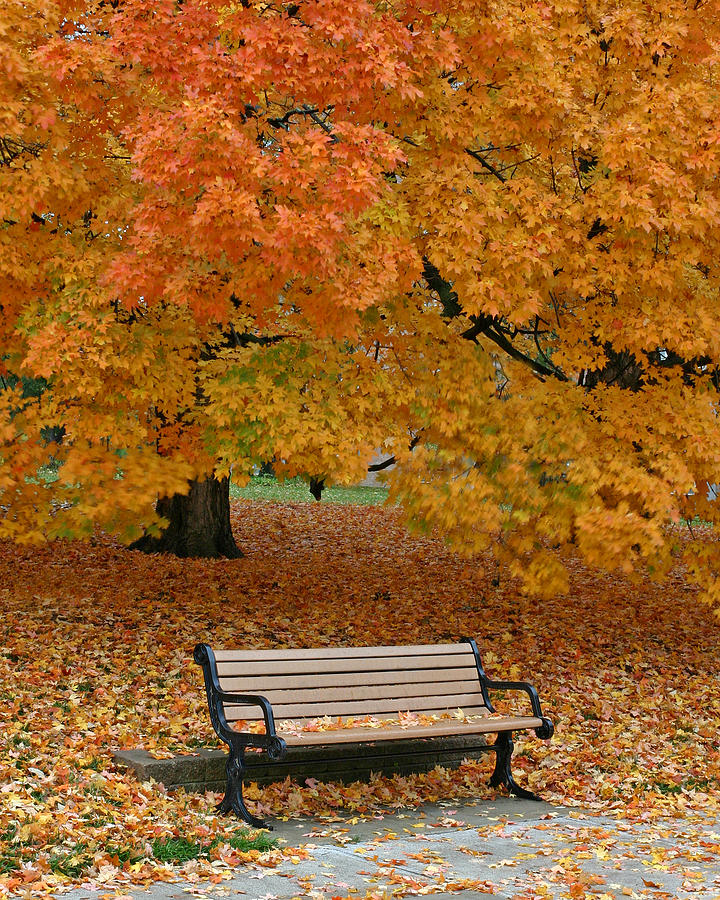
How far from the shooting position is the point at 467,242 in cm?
741

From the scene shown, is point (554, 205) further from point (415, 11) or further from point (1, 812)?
point (1, 812)

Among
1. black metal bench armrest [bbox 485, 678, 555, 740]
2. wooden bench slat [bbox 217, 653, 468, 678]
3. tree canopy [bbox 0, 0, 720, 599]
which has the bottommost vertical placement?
black metal bench armrest [bbox 485, 678, 555, 740]

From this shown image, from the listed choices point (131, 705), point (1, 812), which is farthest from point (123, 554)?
point (1, 812)

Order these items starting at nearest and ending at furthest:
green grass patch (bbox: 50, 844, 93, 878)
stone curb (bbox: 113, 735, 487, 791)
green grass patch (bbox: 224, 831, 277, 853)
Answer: green grass patch (bbox: 50, 844, 93, 878) → green grass patch (bbox: 224, 831, 277, 853) → stone curb (bbox: 113, 735, 487, 791)

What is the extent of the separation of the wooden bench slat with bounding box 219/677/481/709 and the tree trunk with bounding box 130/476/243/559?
22.7 ft

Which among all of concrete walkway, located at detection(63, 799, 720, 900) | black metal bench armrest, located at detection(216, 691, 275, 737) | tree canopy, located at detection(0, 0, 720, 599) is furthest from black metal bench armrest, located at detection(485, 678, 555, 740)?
black metal bench armrest, located at detection(216, 691, 275, 737)

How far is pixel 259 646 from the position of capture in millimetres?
9375

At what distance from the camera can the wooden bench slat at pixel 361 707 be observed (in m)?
5.90

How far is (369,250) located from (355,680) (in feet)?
9.08

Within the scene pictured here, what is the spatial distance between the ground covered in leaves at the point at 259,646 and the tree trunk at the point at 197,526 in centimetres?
33

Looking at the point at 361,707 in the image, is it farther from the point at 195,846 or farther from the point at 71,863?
the point at 71,863

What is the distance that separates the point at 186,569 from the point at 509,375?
451 centimetres

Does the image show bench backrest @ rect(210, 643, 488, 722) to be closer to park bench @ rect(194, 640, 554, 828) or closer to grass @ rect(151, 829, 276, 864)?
park bench @ rect(194, 640, 554, 828)

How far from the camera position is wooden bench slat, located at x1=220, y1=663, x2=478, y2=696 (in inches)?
234
